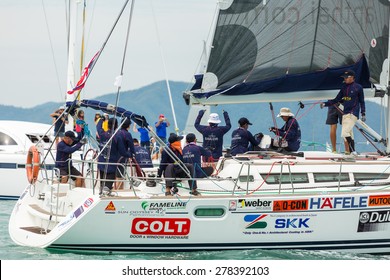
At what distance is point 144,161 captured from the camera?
17609 mm

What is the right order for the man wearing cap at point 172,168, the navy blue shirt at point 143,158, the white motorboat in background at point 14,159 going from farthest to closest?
1. the white motorboat in background at point 14,159
2. the navy blue shirt at point 143,158
3. the man wearing cap at point 172,168

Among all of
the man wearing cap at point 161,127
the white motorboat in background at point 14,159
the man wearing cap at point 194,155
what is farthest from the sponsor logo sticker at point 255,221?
the white motorboat in background at point 14,159

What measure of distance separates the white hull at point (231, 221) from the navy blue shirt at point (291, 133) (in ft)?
5.73

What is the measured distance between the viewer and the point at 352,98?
51.1 feet

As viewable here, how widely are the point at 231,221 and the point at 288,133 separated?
267cm

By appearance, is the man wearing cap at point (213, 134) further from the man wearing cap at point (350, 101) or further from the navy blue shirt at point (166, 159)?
the man wearing cap at point (350, 101)

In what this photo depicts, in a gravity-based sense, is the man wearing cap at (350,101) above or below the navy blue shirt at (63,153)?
above

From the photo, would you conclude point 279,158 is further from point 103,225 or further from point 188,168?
point 103,225

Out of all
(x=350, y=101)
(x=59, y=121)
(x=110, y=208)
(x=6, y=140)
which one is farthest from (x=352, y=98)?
(x=6, y=140)

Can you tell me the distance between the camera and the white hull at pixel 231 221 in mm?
13727

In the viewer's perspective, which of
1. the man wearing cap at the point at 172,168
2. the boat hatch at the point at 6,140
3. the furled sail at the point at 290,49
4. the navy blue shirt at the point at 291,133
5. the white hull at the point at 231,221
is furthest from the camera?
the boat hatch at the point at 6,140

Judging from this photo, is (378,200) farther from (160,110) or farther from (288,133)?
(160,110)

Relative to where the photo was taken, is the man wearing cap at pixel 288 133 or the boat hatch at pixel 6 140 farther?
the boat hatch at pixel 6 140

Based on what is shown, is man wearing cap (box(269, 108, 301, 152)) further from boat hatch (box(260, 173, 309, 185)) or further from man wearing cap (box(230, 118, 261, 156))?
boat hatch (box(260, 173, 309, 185))
